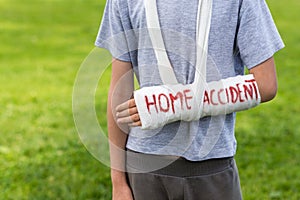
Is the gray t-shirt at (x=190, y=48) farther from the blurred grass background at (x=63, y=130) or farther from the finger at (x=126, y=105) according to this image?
the blurred grass background at (x=63, y=130)

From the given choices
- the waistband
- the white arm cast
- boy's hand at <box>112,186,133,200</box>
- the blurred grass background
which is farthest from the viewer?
the blurred grass background

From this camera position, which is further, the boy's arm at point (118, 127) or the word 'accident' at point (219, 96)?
the boy's arm at point (118, 127)

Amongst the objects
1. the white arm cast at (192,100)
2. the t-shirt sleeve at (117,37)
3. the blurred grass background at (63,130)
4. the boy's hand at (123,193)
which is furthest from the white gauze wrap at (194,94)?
the blurred grass background at (63,130)

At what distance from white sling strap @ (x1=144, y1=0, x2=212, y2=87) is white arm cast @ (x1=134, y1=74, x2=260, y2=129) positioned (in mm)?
53

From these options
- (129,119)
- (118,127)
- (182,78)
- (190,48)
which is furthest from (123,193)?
(190,48)

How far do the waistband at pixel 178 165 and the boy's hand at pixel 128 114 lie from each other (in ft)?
0.65

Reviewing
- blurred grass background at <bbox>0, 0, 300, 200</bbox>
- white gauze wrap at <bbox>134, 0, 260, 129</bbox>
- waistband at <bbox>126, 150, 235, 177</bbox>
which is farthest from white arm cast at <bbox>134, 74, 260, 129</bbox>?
blurred grass background at <bbox>0, 0, 300, 200</bbox>

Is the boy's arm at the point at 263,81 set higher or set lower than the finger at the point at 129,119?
higher

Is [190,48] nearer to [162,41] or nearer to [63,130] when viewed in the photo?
[162,41]

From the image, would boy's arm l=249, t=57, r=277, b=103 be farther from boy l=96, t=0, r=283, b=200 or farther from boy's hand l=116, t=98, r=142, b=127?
boy's hand l=116, t=98, r=142, b=127

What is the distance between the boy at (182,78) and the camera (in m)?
2.12

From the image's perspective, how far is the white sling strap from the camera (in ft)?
6.88

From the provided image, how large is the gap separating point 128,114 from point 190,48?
30 centimetres

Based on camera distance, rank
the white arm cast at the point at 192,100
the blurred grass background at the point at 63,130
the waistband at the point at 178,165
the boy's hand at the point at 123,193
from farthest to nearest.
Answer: the blurred grass background at the point at 63,130 → the boy's hand at the point at 123,193 → the waistband at the point at 178,165 → the white arm cast at the point at 192,100
